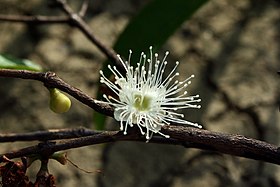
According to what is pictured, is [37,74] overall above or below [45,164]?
above

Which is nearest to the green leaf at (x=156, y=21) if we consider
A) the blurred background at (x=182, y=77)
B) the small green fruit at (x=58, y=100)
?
the blurred background at (x=182, y=77)

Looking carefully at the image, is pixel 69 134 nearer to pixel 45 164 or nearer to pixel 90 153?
pixel 45 164

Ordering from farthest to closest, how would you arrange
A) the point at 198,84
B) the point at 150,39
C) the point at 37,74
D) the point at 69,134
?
the point at 198,84 < the point at 150,39 < the point at 69,134 < the point at 37,74

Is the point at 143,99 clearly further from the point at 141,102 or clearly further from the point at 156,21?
the point at 156,21

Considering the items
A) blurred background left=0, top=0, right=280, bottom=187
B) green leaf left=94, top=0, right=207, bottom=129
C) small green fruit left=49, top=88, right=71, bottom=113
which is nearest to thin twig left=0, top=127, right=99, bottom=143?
small green fruit left=49, top=88, right=71, bottom=113

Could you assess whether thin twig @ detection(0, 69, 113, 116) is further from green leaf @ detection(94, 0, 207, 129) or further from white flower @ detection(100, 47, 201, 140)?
green leaf @ detection(94, 0, 207, 129)

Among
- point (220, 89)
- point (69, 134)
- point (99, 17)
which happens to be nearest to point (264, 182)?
point (220, 89)
